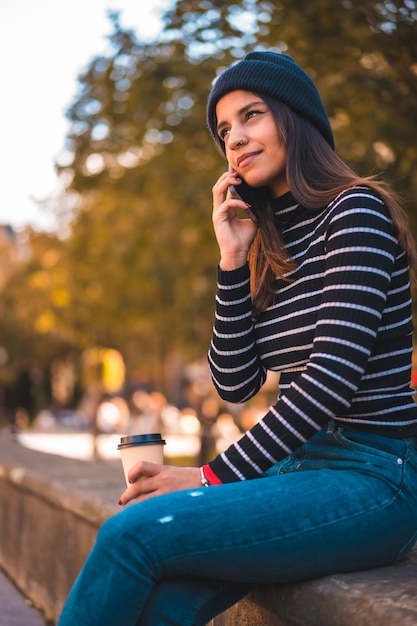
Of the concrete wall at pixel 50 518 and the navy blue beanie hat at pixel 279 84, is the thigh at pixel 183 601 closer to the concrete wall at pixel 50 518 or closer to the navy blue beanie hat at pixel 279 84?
the navy blue beanie hat at pixel 279 84

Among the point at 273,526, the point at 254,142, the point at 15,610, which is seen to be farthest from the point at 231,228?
the point at 15,610

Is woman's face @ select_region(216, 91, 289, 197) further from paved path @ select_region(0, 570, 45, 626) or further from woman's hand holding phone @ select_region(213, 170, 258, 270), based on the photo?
paved path @ select_region(0, 570, 45, 626)

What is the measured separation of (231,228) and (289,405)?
2.58 feet

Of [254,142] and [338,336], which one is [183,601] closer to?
[338,336]

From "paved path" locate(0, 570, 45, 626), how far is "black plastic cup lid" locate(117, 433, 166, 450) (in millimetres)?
2461

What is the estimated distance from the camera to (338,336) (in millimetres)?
2254

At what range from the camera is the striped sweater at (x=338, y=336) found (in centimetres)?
224

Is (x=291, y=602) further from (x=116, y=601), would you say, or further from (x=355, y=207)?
(x=355, y=207)

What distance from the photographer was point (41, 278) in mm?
23859

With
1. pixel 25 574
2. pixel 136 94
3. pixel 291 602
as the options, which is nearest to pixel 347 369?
pixel 291 602

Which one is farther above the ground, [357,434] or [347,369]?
[347,369]

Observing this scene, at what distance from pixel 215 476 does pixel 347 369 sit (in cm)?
42

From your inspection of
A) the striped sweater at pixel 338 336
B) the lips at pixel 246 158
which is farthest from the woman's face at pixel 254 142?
the striped sweater at pixel 338 336

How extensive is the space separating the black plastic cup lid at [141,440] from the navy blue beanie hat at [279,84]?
1.04 meters
